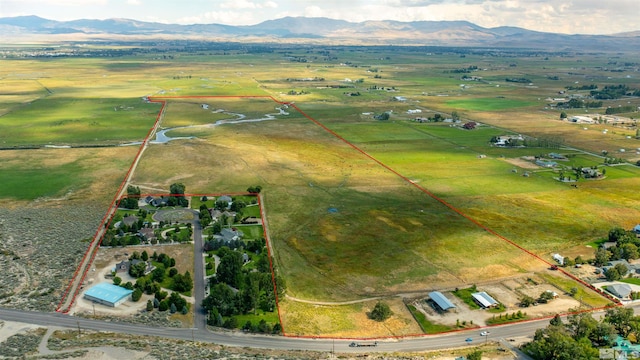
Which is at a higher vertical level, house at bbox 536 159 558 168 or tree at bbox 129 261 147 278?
house at bbox 536 159 558 168

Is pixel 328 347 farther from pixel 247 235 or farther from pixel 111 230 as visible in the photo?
pixel 111 230

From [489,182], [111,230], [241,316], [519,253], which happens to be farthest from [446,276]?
[111,230]

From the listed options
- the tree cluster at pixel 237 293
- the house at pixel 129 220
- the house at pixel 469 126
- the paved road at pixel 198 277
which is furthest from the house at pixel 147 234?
the house at pixel 469 126

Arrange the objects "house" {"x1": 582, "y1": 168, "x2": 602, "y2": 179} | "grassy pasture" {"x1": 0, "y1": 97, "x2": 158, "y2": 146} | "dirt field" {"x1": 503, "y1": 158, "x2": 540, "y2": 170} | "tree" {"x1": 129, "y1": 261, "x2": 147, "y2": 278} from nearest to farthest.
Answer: "tree" {"x1": 129, "y1": 261, "x2": 147, "y2": 278}, "house" {"x1": 582, "y1": 168, "x2": 602, "y2": 179}, "dirt field" {"x1": 503, "y1": 158, "x2": 540, "y2": 170}, "grassy pasture" {"x1": 0, "y1": 97, "x2": 158, "y2": 146}

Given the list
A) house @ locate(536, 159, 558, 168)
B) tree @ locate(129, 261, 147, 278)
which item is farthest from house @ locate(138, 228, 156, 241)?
house @ locate(536, 159, 558, 168)

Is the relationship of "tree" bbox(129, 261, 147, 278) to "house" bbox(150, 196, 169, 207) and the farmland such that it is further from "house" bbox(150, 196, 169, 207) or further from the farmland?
"house" bbox(150, 196, 169, 207)

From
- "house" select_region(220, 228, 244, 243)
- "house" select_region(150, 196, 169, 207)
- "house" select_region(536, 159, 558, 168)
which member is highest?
"house" select_region(536, 159, 558, 168)
